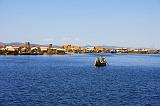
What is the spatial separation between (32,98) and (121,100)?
1016 centimetres

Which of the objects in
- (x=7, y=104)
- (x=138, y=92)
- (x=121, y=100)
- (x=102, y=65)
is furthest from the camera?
(x=102, y=65)

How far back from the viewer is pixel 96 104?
39.4 m

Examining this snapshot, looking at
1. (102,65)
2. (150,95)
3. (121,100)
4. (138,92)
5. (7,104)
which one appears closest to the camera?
(7,104)

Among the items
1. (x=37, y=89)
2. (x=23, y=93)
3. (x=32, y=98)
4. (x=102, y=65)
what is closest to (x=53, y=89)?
(x=37, y=89)

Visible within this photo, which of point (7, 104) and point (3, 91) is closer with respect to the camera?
point (7, 104)

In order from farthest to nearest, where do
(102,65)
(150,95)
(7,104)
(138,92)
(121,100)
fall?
(102,65)
(138,92)
(150,95)
(121,100)
(7,104)

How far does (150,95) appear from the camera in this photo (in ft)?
151

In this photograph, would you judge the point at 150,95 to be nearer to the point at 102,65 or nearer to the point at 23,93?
the point at 23,93

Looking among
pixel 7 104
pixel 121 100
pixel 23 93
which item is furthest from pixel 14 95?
pixel 121 100

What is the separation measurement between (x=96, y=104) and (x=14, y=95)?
35.6ft

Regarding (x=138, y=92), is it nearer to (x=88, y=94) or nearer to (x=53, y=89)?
(x=88, y=94)

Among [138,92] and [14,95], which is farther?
[138,92]

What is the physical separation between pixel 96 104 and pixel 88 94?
7.38 meters

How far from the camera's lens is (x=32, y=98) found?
42.4 metres
